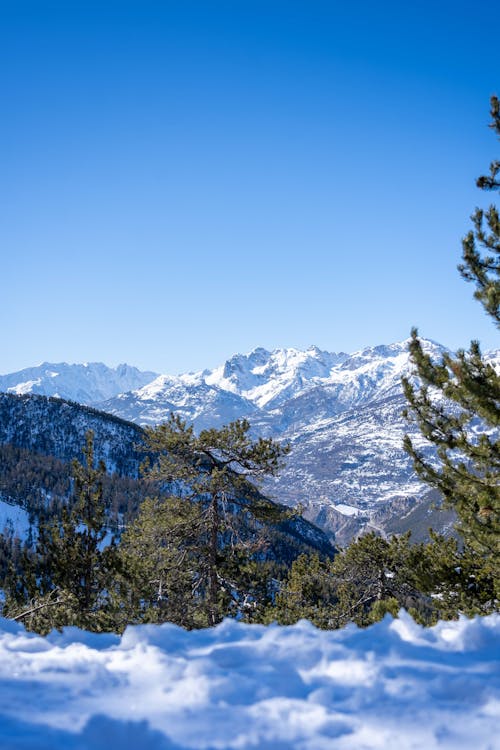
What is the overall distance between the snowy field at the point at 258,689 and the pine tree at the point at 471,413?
21.2ft

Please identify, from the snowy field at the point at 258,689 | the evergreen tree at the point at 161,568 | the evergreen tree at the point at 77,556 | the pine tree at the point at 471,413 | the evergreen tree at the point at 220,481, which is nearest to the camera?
the snowy field at the point at 258,689

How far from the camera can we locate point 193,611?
1491 centimetres

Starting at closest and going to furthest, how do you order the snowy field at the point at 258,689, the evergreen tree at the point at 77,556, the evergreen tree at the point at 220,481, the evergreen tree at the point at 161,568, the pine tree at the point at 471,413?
the snowy field at the point at 258,689 < the pine tree at the point at 471,413 < the evergreen tree at the point at 77,556 < the evergreen tree at the point at 161,568 < the evergreen tree at the point at 220,481

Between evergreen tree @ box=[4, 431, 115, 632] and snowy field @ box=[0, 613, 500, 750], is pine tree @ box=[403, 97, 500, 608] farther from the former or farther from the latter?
evergreen tree @ box=[4, 431, 115, 632]

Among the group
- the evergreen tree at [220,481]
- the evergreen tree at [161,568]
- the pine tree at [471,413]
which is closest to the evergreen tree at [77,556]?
the evergreen tree at [161,568]

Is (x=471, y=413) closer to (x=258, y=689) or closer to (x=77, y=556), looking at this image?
(x=258, y=689)

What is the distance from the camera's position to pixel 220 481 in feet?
50.6

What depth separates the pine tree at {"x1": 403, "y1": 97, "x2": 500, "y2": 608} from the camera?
1011 cm

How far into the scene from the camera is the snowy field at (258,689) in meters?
3.08

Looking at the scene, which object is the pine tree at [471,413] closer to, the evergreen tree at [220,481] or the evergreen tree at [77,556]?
the evergreen tree at [220,481]

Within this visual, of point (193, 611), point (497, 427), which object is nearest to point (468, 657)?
point (497, 427)

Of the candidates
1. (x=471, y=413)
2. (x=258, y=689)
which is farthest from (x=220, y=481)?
(x=258, y=689)

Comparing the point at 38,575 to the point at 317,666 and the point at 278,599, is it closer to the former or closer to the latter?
the point at 278,599

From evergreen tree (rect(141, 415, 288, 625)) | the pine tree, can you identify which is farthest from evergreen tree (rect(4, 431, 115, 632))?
the pine tree
